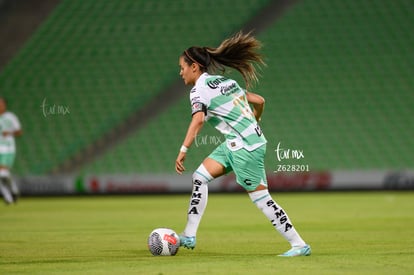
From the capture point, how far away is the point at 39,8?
24609 mm

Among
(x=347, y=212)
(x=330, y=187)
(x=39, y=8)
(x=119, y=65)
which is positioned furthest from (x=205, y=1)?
(x=347, y=212)

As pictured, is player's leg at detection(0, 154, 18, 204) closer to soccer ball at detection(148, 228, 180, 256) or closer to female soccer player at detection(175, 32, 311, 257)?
soccer ball at detection(148, 228, 180, 256)

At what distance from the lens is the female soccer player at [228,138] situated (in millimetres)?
8430

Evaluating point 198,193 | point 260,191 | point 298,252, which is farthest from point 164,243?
point 298,252

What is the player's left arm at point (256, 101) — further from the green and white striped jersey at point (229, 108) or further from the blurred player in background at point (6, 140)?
the blurred player in background at point (6, 140)

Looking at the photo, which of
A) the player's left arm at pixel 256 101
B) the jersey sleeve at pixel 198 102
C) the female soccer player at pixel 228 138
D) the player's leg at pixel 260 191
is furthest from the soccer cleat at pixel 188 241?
the player's left arm at pixel 256 101

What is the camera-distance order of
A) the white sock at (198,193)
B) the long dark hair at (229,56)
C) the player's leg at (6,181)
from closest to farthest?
the white sock at (198,193) < the long dark hair at (229,56) < the player's leg at (6,181)

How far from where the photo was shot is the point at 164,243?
8641mm

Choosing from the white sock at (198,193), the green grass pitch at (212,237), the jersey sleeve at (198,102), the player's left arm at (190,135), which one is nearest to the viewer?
the green grass pitch at (212,237)

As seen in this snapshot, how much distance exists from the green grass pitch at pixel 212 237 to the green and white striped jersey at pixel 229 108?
113cm

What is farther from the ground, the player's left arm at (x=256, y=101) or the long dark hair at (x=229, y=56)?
the long dark hair at (x=229, y=56)

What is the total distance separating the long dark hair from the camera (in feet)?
29.1

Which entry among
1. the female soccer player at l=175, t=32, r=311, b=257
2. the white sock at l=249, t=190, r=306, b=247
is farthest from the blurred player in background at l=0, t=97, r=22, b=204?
the white sock at l=249, t=190, r=306, b=247

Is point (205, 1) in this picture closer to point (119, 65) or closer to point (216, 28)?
point (216, 28)
